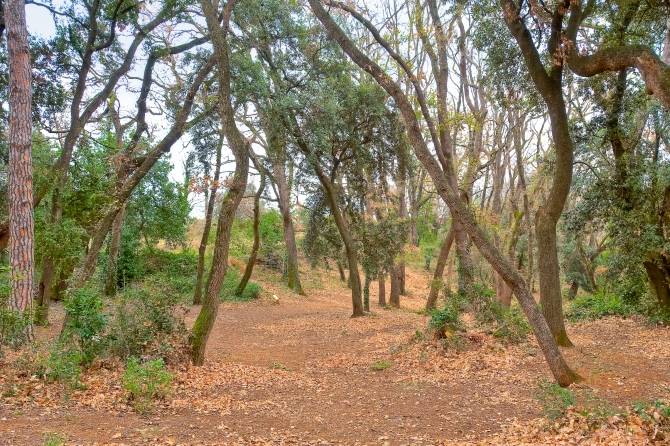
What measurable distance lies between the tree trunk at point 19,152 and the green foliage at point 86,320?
169 cm

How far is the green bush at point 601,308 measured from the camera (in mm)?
12970

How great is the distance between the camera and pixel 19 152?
7887 millimetres

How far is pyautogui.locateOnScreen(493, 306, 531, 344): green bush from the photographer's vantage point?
9.16m

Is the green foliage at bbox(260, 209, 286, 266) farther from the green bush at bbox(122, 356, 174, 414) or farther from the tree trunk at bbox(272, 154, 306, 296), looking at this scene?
the green bush at bbox(122, 356, 174, 414)

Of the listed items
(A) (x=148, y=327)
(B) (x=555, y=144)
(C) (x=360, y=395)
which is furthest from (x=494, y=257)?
(A) (x=148, y=327)

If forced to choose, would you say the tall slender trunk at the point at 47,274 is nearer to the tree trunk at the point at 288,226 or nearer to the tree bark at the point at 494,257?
the tree bark at the point at 494,257

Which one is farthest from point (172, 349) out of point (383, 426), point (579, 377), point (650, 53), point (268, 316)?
point (268, 316)

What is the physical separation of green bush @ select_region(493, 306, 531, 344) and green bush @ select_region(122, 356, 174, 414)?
6.32 m

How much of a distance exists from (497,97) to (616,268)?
5928 mm

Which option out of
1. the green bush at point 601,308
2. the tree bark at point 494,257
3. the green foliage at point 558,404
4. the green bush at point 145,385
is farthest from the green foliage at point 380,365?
the green bush at point 601,308

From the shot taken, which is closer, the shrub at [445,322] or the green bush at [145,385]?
the green bush at [145,385]

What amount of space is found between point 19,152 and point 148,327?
375 centimetres

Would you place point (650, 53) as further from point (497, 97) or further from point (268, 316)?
point (268, 316)

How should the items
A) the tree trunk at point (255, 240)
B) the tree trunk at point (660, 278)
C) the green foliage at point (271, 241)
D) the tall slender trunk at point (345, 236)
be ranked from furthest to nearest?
the green foliage at point (271, 241) < the tree trunk at point (255, 240) < the tall slender trunk at point (345, 236) < the tree trunk at point (660, 278)
